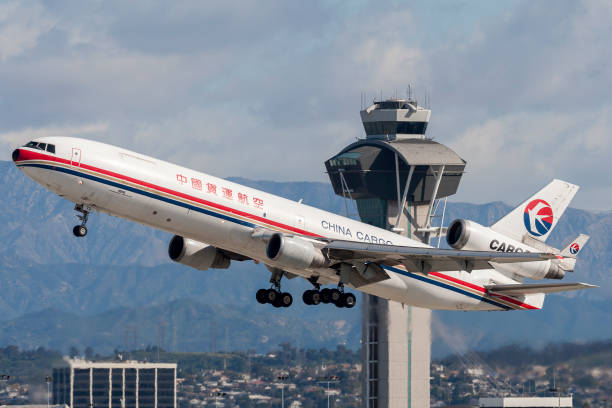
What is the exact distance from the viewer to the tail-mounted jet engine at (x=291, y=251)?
62.5 m

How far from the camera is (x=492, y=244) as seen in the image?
75.0m

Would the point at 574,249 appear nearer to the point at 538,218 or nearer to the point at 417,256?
the point at 538,218

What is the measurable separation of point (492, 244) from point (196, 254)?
61.6 feet

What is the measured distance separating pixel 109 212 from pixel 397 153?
103074 mm

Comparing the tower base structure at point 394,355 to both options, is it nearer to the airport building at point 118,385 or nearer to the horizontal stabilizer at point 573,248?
A: the airport building at point 118,385

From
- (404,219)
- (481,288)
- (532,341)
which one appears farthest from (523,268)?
(404,219)

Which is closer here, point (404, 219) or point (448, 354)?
point (448, 354)

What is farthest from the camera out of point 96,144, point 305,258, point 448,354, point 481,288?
point 448,354

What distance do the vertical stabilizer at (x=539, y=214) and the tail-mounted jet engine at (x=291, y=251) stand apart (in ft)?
61.8

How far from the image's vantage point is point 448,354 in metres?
132

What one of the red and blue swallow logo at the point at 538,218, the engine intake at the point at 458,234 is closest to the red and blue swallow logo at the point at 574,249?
the red and blue swallow logo at the point at 538,218

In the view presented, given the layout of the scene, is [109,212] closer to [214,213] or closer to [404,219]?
[214,213]

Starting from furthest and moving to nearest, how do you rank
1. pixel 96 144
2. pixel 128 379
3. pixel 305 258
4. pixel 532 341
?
pixel 128 379
pixel 532 341
pixel 305 258
pixel 96 144

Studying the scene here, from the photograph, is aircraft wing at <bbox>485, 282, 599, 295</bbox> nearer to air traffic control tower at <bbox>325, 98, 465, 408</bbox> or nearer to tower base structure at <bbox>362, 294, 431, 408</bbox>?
air traffic control tower at <bbox>325, 98, 465, 408</bbox>
